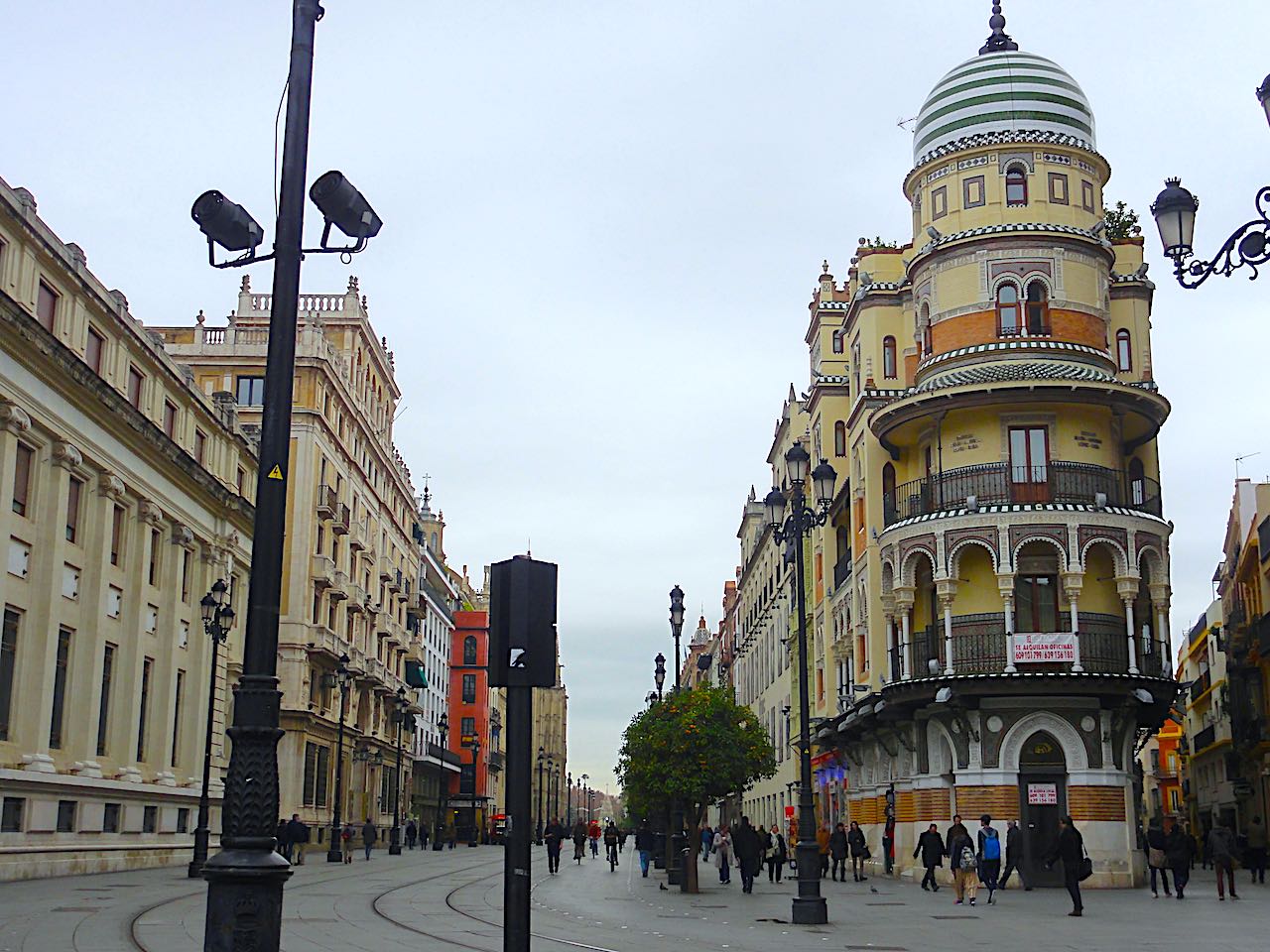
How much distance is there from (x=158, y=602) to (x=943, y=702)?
2209 centimetres

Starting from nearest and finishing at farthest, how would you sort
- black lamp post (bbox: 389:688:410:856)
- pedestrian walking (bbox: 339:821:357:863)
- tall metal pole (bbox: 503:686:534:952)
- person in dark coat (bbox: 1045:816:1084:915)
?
tall metal pole (bbox: 503:686:534:952) → person in dark coat (bbox: 1045:816:1084:915) → pedestrian walking (bbox: 339:821:357:863) → black lamp post (bbox: 389:688:410:856)

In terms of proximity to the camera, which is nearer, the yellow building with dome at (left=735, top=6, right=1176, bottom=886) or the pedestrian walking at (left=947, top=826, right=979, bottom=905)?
the pedestrian walking at (left=947, top=826, right=979, bottom=905)

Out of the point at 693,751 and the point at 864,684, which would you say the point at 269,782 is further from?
the point at 864,684

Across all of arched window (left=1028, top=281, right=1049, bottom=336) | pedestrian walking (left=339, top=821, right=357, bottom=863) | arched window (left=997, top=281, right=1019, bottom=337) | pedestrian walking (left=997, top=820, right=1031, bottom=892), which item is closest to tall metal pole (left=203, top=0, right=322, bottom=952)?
pedestrian walking (left=997, top=820, right=1031, bottom=892)

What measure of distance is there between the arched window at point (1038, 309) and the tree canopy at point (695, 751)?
12966mm

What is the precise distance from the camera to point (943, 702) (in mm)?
34969

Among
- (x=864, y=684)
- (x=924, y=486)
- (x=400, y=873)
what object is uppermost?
(x=924, y=486)

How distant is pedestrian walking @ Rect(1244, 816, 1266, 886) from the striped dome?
21354mm

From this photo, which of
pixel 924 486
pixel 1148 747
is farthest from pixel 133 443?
pixel 1148 747

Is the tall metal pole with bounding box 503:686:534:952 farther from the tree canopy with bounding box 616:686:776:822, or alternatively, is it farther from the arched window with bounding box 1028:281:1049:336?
the arched window with bounding box 1028:281:1049:336

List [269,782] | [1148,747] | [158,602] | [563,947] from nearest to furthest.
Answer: [269,782] < [563,947] < [158,602] < [1148,747]

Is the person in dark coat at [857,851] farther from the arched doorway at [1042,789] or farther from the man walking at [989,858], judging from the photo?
the man walking at [989,858]

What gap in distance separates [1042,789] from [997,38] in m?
23.5

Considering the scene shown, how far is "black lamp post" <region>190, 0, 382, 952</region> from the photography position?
293 inches
